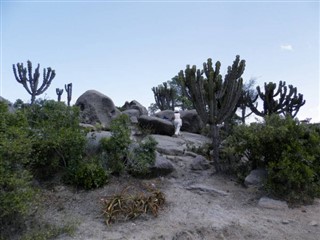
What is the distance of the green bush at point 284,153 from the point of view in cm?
573

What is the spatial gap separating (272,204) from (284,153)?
1.06 m

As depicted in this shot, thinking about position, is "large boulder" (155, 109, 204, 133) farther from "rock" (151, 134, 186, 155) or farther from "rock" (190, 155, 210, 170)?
"rock" (190, 155, 210, 170)

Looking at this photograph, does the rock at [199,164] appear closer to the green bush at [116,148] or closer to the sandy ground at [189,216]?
the sandy ground at [189,216]

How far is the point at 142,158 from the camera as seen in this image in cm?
627

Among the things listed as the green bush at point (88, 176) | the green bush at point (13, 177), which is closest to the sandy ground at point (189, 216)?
the green bush at point (88, 176)

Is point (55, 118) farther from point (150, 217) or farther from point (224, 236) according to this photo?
point (224, 236)

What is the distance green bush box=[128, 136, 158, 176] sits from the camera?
6.21 metres

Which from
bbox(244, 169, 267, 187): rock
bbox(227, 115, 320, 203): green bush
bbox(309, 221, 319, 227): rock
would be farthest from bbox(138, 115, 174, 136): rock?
bbox(309, 221, 319, 227): rock

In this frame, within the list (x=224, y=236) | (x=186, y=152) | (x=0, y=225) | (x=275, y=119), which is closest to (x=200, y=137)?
(x=186, y=152)

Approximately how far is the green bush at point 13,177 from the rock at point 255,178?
4169 mm

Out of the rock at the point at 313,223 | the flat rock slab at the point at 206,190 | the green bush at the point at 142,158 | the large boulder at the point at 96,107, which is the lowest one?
the rock at the point at 313,223

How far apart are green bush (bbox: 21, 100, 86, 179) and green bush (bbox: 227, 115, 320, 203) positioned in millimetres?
3459

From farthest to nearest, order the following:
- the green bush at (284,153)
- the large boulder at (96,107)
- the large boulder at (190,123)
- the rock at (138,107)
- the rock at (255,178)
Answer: the rock at (138,107) → the large boulder at (190,123) → the large boulder at (96,107) → the rock at (255,178) → the green bush at (284,153)

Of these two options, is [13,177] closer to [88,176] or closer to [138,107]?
[88,176]
